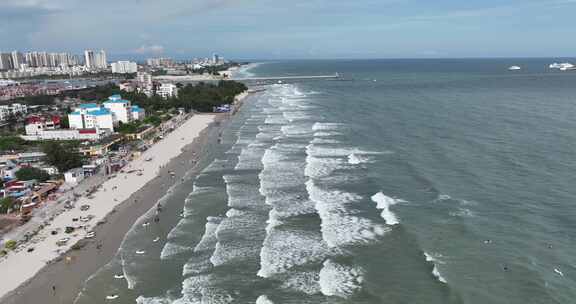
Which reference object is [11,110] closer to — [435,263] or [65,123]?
[65,123]

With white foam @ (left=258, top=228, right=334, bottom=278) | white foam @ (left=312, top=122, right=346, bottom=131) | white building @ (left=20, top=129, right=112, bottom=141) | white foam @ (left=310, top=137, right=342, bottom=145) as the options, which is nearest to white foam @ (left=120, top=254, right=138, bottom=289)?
white foam @ (left=258, top=228, right=334, bottom=278)

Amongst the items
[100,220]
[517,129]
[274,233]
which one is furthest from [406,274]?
[517,129]

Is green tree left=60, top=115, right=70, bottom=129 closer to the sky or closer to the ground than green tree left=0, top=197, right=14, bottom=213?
closer to the sky

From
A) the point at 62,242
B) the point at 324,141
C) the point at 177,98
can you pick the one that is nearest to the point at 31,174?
the point at 62,242

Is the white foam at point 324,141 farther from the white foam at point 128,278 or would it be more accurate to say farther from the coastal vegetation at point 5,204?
the white foam at point 128,278

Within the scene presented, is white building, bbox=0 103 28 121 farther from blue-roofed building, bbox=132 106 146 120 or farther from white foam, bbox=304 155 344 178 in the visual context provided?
white foam, bbox=304 155 344 178

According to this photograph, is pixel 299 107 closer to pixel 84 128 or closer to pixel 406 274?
pixel 84 128
